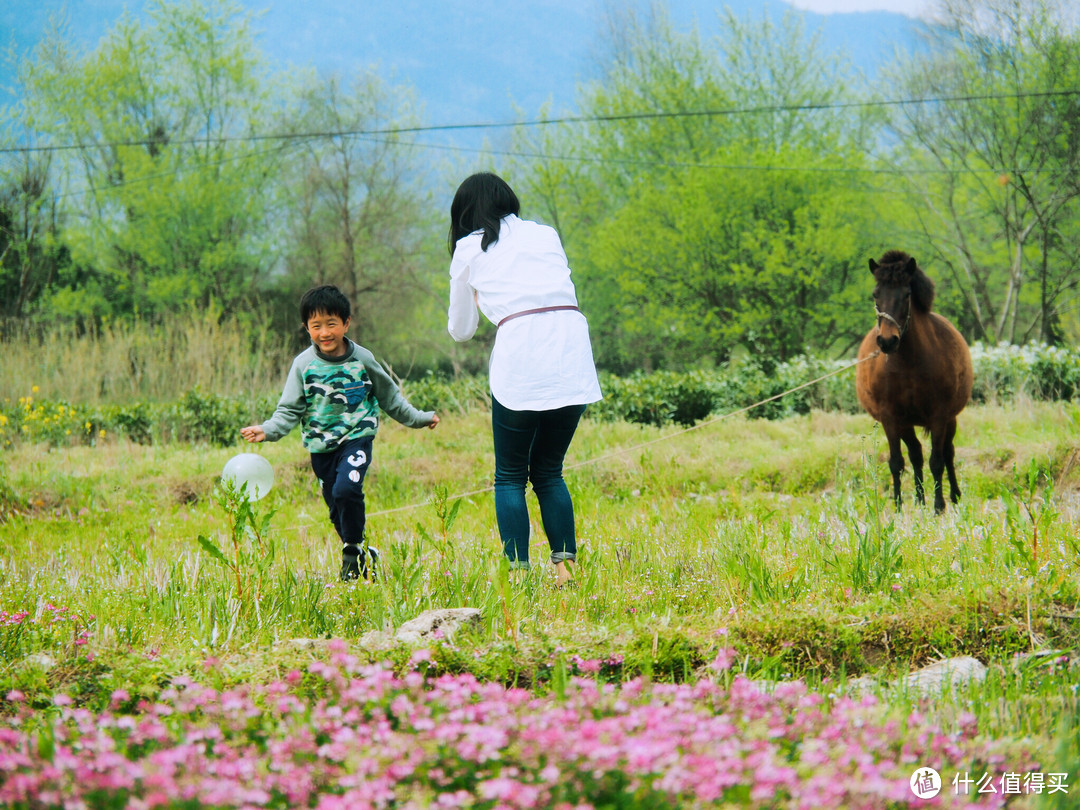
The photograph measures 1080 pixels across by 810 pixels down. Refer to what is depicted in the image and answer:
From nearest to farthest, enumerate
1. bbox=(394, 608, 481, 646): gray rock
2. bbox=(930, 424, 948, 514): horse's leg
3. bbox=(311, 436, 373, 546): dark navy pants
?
bbox=(394, 608, 481, 646): gray rock, bbox=(311, 436, 373, 546): dark navy pants, bbox=(930, 424, 948, 514): horse's leg

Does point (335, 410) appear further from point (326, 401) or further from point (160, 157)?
point (160, 157)

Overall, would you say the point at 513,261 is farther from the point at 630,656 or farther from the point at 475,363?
the point at 475,363

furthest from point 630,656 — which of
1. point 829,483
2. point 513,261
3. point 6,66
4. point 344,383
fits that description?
point 6,66

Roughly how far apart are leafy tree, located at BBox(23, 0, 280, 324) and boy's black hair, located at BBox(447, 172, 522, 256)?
85.7 feet

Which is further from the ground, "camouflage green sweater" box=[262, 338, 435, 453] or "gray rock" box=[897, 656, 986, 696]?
"camouflage green sweater" box=[262, 338, 435, 453]

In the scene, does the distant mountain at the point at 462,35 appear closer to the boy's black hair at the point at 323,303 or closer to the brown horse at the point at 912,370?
the brown horse at the point at 912,370

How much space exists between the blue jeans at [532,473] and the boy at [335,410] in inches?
25.7

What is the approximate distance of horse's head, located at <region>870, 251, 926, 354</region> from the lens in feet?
19.1

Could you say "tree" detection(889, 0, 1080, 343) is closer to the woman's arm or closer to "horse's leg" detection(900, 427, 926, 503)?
"horse's leg" detection(900, 427, 926, 503)

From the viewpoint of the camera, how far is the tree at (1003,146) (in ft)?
66.8

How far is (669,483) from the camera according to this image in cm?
746

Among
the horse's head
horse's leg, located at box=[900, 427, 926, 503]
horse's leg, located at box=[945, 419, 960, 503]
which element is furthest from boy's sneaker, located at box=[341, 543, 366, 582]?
horse's leg, located at box=[945, 419, 960, 503]

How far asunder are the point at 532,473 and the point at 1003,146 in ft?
73.1

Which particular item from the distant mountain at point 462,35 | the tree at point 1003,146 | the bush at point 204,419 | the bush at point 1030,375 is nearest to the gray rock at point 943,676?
the bush at point 204,419
